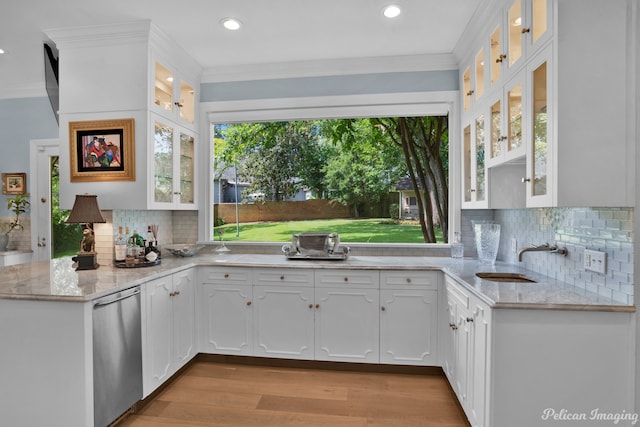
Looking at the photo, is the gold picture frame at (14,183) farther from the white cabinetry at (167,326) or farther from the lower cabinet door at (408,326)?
the lower cabinet door at (408,326)

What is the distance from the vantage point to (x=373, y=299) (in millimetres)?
2797

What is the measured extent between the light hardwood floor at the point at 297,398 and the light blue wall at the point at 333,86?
2471 millimetres

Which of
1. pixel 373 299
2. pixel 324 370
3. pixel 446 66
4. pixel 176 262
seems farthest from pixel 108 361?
pixel 446 66

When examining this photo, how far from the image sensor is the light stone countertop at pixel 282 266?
5.71 feet

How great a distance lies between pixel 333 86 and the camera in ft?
11.2

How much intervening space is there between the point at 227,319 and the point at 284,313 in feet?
1.63

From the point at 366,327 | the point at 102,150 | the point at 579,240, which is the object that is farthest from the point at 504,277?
the point at 102,150

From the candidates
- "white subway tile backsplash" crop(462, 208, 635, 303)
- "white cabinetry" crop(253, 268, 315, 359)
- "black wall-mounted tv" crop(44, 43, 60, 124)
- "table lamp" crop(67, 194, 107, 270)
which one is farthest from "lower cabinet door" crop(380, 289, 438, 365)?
"black wall-mounted tv" crop(44, 43, 60, 124)

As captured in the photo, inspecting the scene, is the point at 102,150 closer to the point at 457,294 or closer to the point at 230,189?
the point at 230,189

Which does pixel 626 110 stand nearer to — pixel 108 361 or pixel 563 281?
pixel 563 281

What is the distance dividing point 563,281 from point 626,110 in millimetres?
1017

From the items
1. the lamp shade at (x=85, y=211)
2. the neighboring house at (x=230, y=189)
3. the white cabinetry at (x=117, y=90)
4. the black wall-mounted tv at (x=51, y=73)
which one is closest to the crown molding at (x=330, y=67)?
the white cabinetry at (x=117, y=90)

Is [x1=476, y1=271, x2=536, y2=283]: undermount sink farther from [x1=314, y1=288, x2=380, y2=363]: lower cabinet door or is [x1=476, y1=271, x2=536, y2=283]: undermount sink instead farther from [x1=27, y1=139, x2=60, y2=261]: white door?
[x1=27, y1=139, x2=60, y2=261]: white door

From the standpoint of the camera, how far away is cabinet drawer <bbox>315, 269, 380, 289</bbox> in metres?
2.80
